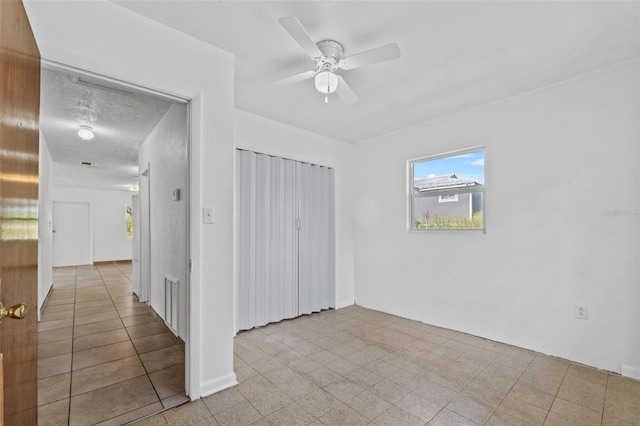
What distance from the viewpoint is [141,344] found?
3.07m


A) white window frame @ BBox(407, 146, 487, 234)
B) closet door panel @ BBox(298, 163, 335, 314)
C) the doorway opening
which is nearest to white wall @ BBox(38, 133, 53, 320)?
the doorway opening

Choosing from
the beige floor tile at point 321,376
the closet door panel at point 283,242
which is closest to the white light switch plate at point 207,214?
the beige floor tile at point 321,376

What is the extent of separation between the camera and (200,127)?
7.06 ft

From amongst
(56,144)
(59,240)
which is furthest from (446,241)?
(59,240)

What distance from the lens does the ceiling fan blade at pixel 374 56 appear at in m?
1.84

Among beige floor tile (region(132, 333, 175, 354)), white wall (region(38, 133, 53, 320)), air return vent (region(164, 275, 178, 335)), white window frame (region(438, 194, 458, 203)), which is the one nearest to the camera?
beige floor tile (region(132, 333, 175, 354))

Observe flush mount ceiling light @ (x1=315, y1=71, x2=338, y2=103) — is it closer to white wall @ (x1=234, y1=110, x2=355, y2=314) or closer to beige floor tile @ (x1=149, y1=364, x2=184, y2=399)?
white wall @ (x1=234, y1=110, x2=355, y2=314)

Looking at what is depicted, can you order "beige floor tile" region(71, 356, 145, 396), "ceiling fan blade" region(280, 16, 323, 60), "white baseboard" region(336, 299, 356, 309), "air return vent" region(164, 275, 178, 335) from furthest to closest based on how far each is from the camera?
"white baseboard" region(336, 299, 356, 309) < "air return vent" region(164, 275, 178, 335) < "beige floor tile" region(71, 356, 145, 396) < "ceiling fan blade" region(280, 16, 323, 60)

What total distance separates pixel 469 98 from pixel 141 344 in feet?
13.6

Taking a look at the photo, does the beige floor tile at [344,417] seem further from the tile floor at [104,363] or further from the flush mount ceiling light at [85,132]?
the flush mount ceiling light at [85,132]

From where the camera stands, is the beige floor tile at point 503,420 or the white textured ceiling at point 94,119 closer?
the beige floor tile at point 503,420

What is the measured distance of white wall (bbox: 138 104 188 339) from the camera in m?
2.85

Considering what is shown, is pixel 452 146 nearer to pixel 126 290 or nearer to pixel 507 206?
pixel 507 206

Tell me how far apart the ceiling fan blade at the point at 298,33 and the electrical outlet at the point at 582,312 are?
2964mm
